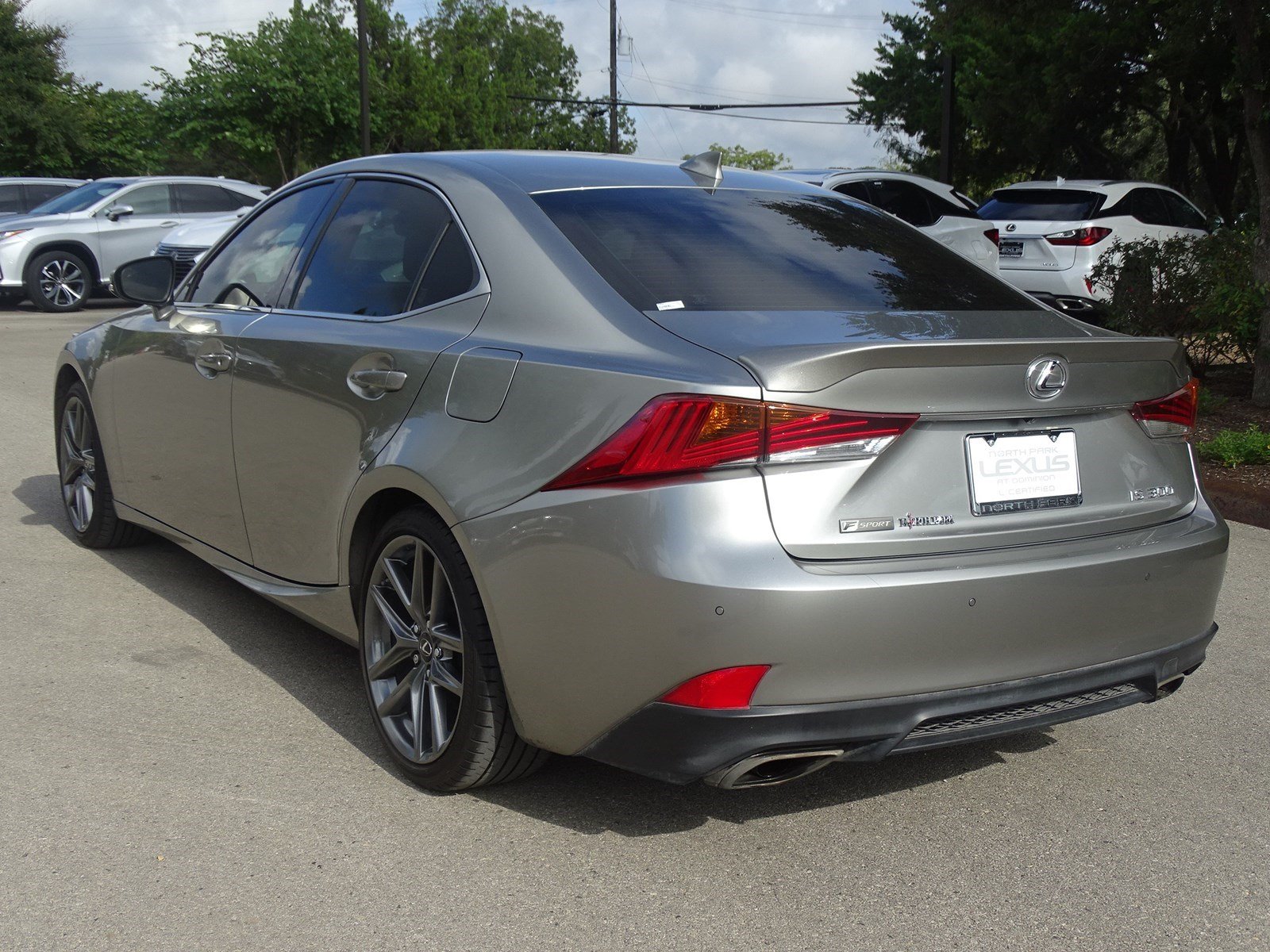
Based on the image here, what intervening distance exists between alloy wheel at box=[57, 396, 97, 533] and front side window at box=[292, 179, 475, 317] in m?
2.00

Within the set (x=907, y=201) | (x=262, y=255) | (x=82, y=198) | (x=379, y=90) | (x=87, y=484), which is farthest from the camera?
(x=379, y=90)

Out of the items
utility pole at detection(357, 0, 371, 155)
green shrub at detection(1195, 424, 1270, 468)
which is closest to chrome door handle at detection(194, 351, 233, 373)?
green shrub at detection(1195, 424, 1270, 468)

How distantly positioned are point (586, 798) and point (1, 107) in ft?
129

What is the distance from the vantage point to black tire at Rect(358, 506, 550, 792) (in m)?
3.13

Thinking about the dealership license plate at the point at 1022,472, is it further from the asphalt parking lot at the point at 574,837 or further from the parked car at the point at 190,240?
the parked car at the point at 190,240

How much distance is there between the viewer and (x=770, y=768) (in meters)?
2.85

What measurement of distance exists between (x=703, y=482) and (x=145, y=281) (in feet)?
11.0

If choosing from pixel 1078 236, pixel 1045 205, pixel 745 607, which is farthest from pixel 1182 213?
pixel 745 607

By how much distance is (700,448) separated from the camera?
2.69m

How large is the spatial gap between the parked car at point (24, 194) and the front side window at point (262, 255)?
1840cm

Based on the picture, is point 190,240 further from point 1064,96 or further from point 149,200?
point 1064,96

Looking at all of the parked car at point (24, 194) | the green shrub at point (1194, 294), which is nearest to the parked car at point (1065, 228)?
the green shrub at point (1194, 294)

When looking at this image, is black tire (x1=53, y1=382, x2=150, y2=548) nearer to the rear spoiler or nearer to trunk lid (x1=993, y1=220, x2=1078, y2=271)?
the rear spoiler

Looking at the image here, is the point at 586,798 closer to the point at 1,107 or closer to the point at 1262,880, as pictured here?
the point at 1262,880
